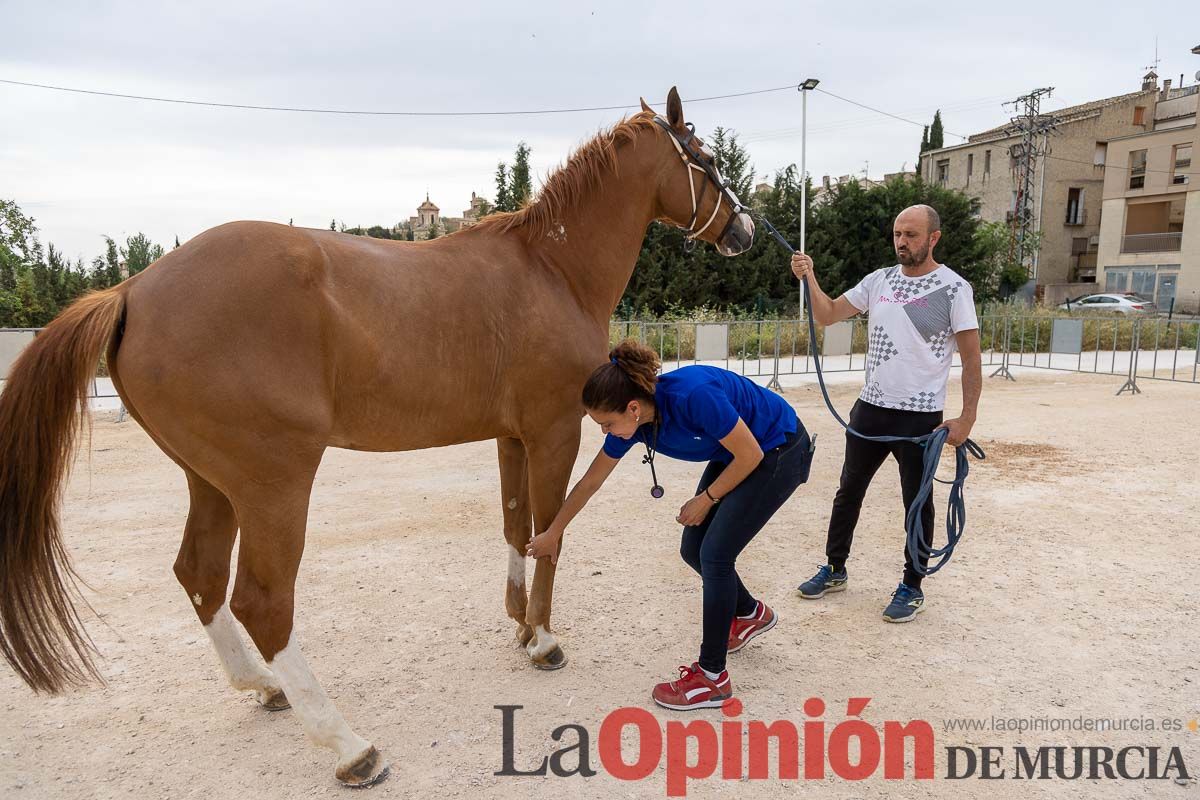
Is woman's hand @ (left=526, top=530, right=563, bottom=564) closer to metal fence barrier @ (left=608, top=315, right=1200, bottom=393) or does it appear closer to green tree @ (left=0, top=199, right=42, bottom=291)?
metal fence barrier @ (left=608, top=315, right=1200, bottom=393)

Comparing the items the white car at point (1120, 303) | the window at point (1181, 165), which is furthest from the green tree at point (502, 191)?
the window at point (1181, 165)

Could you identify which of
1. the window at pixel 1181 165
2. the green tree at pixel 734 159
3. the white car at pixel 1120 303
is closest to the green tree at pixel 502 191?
the green tree at pixel 734 159

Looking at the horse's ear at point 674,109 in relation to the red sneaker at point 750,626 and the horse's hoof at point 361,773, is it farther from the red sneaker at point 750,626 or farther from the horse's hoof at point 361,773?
the horse's hoof at point 361,773

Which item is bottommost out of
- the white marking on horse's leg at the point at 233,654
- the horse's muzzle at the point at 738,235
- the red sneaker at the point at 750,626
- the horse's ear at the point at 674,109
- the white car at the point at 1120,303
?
the white car at the point at 1120,303

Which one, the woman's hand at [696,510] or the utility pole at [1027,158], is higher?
the utility pole at [1027,158]

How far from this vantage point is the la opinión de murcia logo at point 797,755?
8.17ft

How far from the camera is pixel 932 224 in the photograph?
3518 mm

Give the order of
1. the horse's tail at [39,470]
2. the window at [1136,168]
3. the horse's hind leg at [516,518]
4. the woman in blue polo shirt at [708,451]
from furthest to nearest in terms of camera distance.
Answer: the window at [1136,168] → the horse's hind leg at [516,518] → the woman in blue polo shirt at [708,451] → the horse's tail at [39,470]

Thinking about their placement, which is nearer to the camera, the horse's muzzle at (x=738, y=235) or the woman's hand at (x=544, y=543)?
the woman's hand at (x=544, y=543)

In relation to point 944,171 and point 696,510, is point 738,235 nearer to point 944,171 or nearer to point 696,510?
point 696,510

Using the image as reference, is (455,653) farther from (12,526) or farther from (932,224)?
(932,224)

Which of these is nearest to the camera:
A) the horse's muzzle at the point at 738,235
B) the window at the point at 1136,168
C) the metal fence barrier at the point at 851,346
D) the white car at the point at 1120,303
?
the horse's muzzle at the point at 738,235

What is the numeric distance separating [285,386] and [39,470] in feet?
2.64

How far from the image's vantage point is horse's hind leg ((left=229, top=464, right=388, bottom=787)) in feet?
7.64
